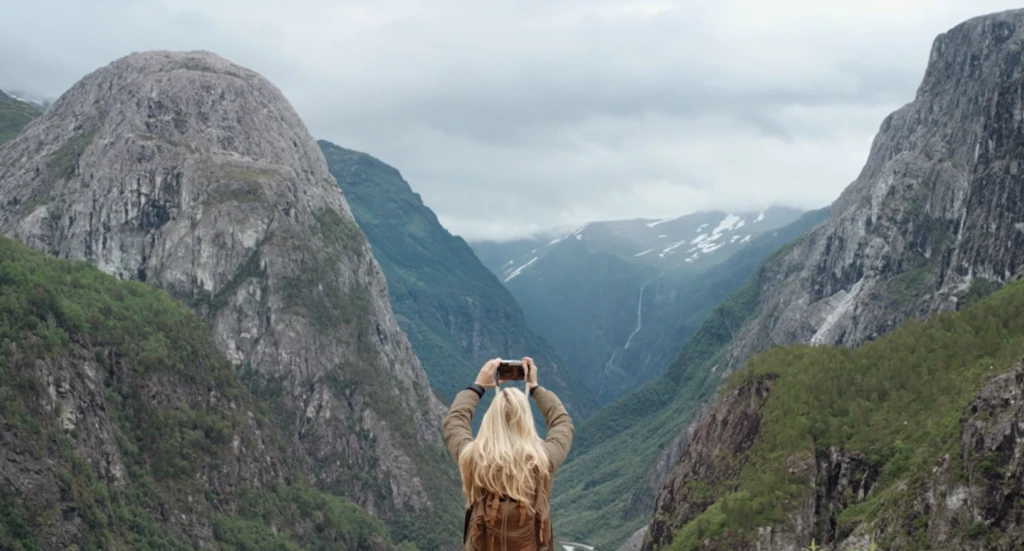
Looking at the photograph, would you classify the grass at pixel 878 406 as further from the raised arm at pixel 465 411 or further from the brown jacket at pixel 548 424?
the raised arm at pixel 465 411

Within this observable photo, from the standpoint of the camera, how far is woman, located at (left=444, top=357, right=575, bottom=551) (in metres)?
20.8

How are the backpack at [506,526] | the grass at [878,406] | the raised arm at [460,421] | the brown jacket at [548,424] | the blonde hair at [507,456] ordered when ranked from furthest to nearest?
the grass at [878,406] < the raised arm at [460,421] < the brown jacket at [548,424] < the backpack at [506,526] < the blonde hair at [507,456]

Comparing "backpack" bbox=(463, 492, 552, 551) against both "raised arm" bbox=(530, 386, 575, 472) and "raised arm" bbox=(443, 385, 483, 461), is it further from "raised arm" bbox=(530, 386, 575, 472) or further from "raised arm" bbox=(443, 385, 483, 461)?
"raised arm" bbox=(443, 385, 483, 461)

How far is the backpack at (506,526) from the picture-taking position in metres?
21.0

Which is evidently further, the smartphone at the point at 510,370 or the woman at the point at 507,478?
the smartphone at the point at 510,370

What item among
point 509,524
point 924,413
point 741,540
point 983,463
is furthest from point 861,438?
point 509,524

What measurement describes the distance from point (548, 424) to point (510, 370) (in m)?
1.09

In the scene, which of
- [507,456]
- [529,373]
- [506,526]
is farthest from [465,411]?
[506,526]

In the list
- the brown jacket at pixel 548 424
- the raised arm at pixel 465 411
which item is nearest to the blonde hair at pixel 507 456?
the brown jacket at pixel 548 424

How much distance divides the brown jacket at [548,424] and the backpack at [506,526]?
0.41ft

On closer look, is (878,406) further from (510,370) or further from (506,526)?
(506,526)

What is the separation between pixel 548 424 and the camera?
890 inches

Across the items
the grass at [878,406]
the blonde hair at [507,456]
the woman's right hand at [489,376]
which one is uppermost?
the woman's right hand at [489,376]

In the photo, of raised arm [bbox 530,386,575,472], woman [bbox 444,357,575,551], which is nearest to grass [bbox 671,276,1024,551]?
raised arm [bbox 530,386,575,472]
